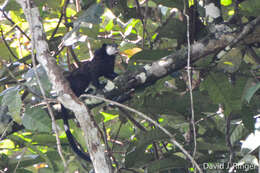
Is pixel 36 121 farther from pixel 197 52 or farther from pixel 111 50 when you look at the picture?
pixel 111 50

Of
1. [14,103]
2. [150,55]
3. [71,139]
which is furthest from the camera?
[71,139]

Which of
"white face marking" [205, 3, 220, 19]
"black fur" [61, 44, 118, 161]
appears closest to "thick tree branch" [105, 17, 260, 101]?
"white face marking" [205, 3, 220, 19]

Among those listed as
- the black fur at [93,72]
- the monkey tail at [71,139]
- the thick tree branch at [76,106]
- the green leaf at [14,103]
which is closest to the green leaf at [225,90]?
the thick tree branch at [76,106]

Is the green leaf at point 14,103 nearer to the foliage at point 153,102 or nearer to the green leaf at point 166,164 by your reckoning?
the foliage at point 153,102

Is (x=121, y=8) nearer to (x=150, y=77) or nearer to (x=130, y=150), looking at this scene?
(x=150, y=77)

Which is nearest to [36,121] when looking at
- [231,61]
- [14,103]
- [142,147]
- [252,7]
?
[14,103]

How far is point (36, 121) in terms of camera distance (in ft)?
7.42

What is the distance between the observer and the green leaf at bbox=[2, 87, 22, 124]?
2.12 m

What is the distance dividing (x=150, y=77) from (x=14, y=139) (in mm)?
1386

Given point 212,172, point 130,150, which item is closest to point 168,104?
point 130,150

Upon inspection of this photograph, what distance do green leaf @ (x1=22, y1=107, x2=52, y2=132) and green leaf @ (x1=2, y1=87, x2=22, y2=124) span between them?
0.35ft

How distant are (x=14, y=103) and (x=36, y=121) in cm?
21

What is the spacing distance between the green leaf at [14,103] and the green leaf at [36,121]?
0.35 feet

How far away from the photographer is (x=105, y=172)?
1611 mm
